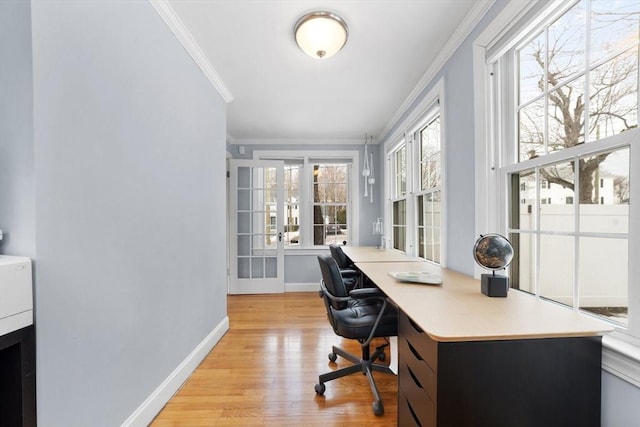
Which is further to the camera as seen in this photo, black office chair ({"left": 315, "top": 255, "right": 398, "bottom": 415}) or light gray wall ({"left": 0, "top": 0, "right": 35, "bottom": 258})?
black office chair ({"left": 315, "top": 255, "right": 398, "bottom": 415})

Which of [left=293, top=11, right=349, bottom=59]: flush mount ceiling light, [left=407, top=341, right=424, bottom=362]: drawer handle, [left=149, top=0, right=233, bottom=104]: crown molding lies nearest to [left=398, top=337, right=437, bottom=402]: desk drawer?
[left=407, top=341, right=424, bottom=362]: drawer handle

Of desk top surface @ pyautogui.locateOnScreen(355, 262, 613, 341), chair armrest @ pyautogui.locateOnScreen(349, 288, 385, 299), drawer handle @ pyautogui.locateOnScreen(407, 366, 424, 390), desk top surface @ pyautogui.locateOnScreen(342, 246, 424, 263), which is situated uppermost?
desk top surface @ pyautogui.locateOnScreen(355, 262, 613, 341)

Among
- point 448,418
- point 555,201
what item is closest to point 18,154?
point 448,418

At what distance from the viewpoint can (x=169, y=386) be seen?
1851 millimetres

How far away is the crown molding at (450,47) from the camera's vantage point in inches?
70.9

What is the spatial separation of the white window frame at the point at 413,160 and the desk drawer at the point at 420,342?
4.11 ft

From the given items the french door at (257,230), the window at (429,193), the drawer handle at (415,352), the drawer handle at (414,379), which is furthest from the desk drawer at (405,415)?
the french door at (257,230)

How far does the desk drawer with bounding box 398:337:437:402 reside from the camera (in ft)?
3.42

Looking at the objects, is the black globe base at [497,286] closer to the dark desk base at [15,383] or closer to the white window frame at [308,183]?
the dark desk base at [15,383]

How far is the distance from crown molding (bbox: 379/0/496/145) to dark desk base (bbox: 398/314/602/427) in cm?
189

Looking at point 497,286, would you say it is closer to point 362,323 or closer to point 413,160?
point 362,323

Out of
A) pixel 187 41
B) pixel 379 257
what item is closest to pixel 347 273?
pixel 379 257

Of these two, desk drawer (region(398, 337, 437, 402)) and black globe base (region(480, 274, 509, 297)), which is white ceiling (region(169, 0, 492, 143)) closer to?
black globe base (region(480, 274, 509, 297))

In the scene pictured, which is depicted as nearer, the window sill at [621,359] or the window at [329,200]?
the window sill at [621,359]
